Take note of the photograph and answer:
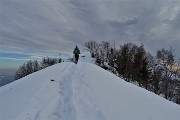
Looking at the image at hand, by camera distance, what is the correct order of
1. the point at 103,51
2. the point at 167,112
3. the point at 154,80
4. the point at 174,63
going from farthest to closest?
1. the point at 103,51
2. the point at 174,63
3. the point at 154,80
4. the point at 167,112

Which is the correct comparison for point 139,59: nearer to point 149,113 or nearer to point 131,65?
point 131,65

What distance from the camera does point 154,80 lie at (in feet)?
224

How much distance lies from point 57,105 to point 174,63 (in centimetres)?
7063

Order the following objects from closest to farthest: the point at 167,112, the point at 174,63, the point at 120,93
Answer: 1. the point at 167,112
2. the point at 120,93
3. the point at 174,63

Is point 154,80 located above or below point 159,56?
below

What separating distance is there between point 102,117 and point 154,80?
2416 inches

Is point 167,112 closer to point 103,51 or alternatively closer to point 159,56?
point 159,56

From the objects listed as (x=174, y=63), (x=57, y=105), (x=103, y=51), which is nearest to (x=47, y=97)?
(x=57, y=105)

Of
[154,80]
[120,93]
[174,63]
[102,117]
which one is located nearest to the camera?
[102,117]

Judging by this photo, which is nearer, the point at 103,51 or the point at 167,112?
the point at 167,112

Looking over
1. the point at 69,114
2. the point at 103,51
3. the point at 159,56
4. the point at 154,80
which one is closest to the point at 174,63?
the point at 159,56

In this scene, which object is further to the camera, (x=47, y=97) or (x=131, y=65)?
(x=131, y=65)

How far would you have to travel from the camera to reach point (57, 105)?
11.0 m

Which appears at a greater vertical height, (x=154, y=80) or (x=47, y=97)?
(x=47, y=97)
